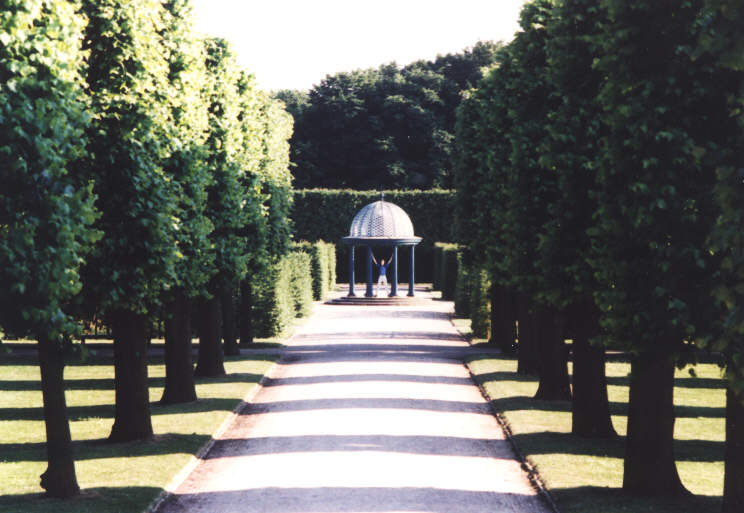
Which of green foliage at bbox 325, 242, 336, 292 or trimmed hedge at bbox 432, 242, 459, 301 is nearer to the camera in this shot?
trimmed hedge at bbox 432, 242, 459, 301

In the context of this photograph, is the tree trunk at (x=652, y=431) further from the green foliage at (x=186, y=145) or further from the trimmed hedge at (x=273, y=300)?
the trimmed hedge at (x=273, y=300)

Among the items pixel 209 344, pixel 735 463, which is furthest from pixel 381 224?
pixel 735 463

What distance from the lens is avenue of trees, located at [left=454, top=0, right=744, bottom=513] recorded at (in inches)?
358

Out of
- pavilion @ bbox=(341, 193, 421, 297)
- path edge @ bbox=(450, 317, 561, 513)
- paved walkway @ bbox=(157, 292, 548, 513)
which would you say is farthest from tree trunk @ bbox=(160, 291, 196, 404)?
pavilion @ bbox=(341, 193, 421, 297)

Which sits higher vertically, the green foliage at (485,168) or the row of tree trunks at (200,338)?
the green foliage at (485,168)

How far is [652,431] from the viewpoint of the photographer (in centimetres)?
1335

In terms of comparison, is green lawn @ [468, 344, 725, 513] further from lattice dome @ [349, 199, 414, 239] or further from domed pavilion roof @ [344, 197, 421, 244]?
lattice dome @ [349, 199, 414, 239]

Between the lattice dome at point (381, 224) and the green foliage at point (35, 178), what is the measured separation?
1688 inches

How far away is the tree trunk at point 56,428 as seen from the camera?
1290cm

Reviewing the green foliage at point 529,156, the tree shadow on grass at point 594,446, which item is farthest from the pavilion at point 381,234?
the tree shadow on grass at point 594,446

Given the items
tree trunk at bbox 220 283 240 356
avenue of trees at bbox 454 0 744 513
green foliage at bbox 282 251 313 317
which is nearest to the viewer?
avenue of trees at bbox 454 0 744 513

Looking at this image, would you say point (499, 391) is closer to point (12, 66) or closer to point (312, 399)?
point (312, 399)

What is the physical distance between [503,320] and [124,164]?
18978mm

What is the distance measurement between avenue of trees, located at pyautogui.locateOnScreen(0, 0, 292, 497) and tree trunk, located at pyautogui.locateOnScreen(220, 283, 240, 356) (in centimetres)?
352
